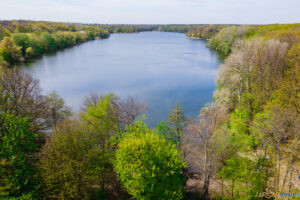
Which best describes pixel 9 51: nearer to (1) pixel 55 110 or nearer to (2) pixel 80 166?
(1) pixel 55 110

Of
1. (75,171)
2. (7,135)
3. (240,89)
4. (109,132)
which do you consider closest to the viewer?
(75,171)

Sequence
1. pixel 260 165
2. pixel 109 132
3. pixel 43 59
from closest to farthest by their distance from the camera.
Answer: pixel 260 165, pixel 109 132, pixel 43 59

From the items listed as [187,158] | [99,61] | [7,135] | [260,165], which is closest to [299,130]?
[260,165]

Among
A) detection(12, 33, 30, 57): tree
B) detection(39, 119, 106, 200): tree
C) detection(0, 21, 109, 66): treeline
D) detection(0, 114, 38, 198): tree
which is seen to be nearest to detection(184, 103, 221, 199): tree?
detection(39, 119, 106, 200): tree

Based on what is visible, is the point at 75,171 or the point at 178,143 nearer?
the point at 75,171

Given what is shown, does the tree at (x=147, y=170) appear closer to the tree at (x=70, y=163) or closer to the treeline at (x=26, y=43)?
the tree at (x=70, y=163)

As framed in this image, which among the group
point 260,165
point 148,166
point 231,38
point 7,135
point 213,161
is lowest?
point 213,161

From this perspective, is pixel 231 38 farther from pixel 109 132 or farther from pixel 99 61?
pixel 109 132

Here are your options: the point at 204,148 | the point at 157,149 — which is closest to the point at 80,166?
the point at 157,149
